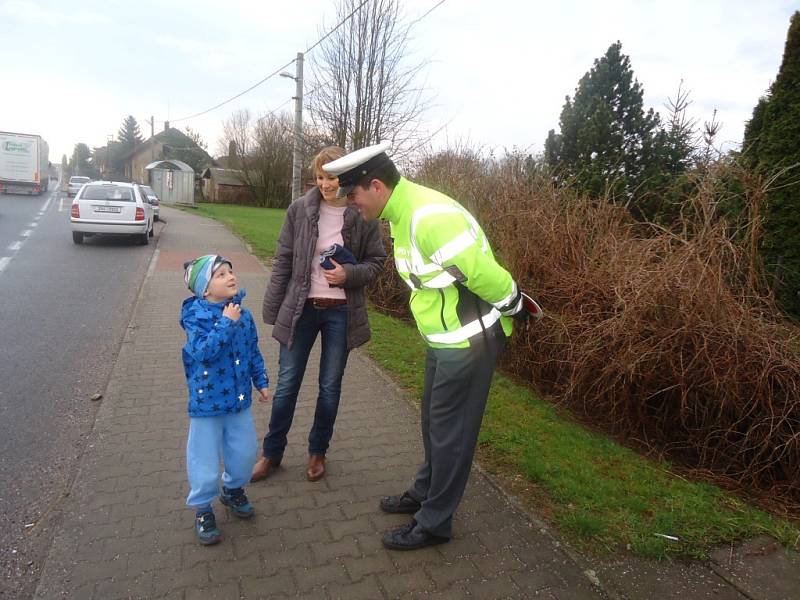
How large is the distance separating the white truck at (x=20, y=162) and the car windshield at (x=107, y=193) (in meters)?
24.9

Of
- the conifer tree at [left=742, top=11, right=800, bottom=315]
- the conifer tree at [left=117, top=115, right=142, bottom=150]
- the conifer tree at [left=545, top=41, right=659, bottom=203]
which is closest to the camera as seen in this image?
the conifer tree at [left=742, top=11, right=800, bottom=315]

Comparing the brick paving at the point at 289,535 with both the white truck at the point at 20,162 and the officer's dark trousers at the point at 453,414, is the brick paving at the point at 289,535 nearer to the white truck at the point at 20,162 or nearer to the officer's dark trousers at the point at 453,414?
the officer's dark trousers at the point at 453,414

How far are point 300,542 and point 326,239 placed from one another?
5.30 ft

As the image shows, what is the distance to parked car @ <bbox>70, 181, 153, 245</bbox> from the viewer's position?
45.5ft

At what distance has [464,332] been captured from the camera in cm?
254

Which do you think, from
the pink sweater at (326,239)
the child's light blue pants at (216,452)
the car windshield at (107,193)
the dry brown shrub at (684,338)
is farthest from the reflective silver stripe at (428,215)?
the car windshield at (107,193)

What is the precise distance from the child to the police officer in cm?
78

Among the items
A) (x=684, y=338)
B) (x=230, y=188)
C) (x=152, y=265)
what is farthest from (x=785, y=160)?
(x=230, y=188)

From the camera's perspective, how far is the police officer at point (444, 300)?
2402mm

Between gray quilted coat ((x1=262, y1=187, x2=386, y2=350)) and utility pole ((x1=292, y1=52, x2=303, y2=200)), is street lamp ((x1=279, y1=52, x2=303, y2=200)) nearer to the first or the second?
utility pole ((x1=292, y1=52, x2=303, y2=200))

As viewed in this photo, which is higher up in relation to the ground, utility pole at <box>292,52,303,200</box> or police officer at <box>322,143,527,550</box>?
utility pole at <box>292,52,303,200</box>

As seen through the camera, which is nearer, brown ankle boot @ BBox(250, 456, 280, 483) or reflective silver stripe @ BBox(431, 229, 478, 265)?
reflective silver stripe @ BBox(431, 229, 478, 265)

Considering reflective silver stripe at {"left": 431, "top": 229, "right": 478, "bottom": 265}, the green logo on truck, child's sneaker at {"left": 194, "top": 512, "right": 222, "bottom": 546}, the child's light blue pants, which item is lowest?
child's sneaker at {"left": 194, "top": 512, "right": 222, "bottom": 546}

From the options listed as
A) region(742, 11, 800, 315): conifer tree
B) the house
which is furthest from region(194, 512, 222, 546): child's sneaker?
the house
